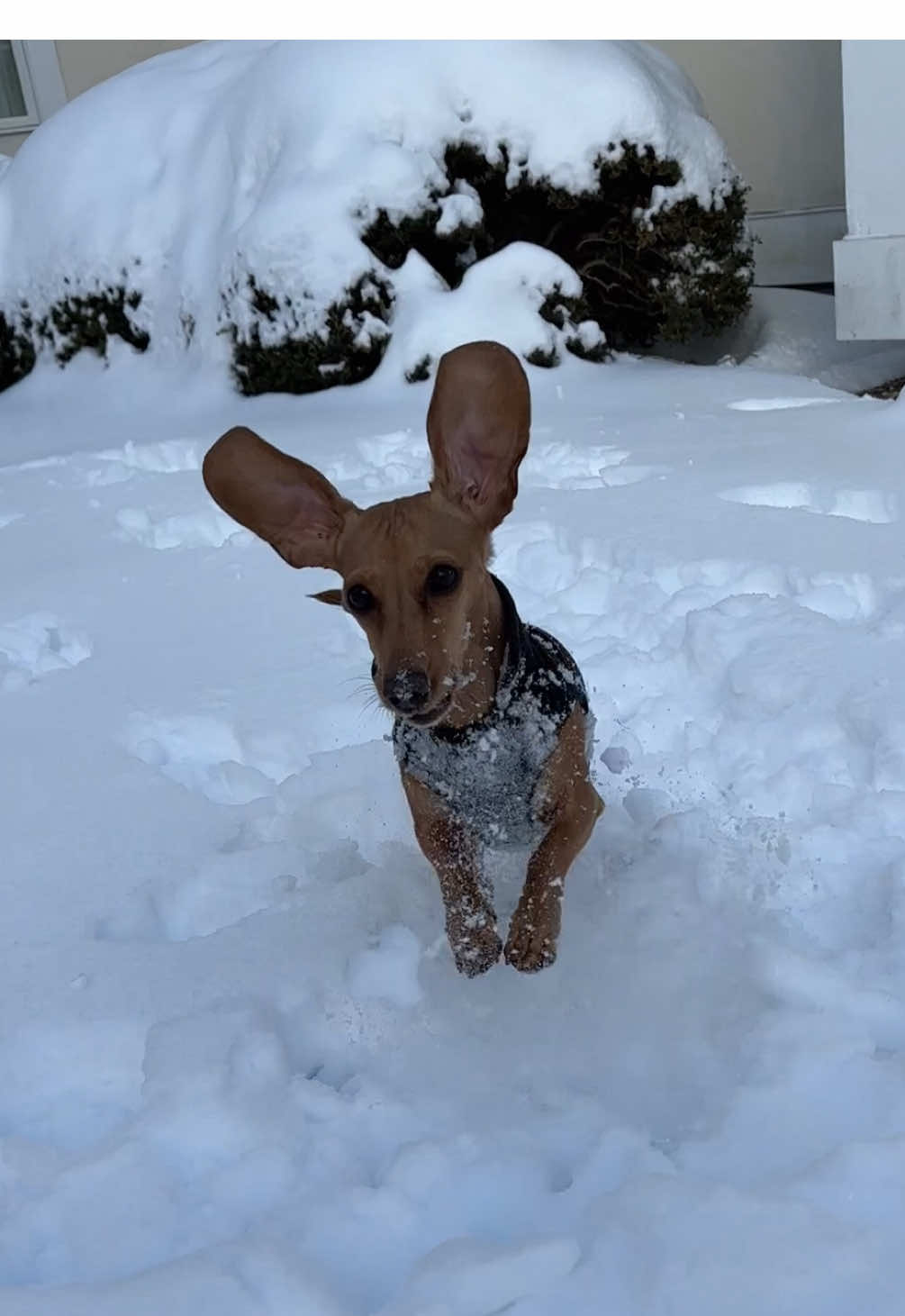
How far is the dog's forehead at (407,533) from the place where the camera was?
193 centimetres

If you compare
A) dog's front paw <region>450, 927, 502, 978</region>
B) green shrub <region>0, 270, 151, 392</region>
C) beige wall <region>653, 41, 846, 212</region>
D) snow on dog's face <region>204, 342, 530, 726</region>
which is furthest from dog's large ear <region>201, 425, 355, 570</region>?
beige wall <region>653, 41, 846, 212</region>

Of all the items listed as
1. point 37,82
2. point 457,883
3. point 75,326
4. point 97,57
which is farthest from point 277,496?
point 37,82

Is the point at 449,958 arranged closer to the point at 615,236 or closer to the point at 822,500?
the point at 822,500

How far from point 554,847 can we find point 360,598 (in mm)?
564

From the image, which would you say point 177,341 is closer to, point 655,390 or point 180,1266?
point 655,390

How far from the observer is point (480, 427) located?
6.40ft

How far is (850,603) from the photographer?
3.20 metres

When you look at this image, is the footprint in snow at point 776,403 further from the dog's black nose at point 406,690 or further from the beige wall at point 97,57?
the beige wall at point 97,57

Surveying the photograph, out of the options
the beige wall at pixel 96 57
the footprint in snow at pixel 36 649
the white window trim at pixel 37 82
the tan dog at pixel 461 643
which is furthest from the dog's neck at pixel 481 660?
the white window trim at pixel 37 82

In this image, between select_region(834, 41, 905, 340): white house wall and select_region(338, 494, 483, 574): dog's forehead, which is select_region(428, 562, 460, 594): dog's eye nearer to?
select_region(338, 494, 483, 574): dog's forehead

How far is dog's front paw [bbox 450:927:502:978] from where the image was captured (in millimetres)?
2084

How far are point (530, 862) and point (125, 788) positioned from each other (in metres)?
0.99

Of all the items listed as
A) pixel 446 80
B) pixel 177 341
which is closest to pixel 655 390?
pixel 446 80

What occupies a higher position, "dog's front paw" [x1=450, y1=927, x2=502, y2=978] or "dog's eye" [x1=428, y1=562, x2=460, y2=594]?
"dog's eye" [x1=428, y1=562, x2=460, y2=594]
